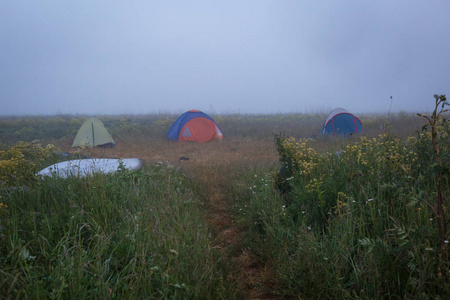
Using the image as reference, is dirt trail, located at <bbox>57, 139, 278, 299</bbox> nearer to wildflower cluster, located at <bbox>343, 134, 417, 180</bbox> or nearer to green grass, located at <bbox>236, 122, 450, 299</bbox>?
green grass, located at <bbox>236, 122, 450, 299</bbox>

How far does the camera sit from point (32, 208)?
2.98 meters

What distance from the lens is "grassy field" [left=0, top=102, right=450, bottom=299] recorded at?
2012 millimetres

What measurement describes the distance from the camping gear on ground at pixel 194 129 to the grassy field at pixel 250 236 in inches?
362

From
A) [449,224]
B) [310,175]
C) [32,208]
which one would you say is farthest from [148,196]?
[449,224]

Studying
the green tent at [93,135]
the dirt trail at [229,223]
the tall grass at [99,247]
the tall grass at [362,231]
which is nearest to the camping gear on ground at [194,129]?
the green tent at [93,135]

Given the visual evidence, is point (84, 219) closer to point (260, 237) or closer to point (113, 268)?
point (113, 268)

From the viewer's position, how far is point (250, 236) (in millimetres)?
3615

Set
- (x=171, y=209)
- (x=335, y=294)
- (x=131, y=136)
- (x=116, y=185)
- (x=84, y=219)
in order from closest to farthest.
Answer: (x=335, y=294) < (x=84, y=219) < (x=171, y=209) < (x=116, y=185) < (x=131, y=136)

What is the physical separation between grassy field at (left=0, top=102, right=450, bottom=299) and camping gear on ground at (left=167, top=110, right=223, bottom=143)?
9205 millimetres

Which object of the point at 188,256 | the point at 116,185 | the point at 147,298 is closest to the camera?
the point at 147,298

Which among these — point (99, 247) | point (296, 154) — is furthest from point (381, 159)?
point (99, 247)

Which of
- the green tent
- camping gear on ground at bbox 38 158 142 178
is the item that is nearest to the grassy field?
camping gear on ground at bbox 38 158 142 178

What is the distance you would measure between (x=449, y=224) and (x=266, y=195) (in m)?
2.13

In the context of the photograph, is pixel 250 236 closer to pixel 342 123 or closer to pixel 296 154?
pixel 296 154
